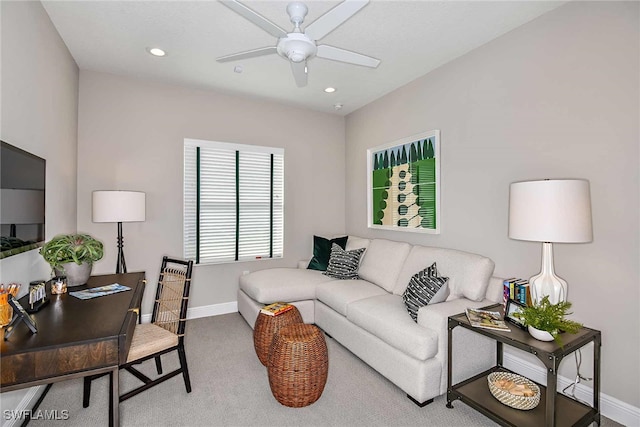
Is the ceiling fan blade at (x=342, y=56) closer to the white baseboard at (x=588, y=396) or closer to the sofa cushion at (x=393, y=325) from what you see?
the sofa cushion at (x=393, y=325)

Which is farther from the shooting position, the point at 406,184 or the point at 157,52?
the point at 406,184

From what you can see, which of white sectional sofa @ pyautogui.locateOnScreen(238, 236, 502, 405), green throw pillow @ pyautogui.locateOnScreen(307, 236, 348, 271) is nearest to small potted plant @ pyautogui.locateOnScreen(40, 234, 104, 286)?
white sectional sofa @ pyautogui.locateOnScreen(238, 236, 502, 405)

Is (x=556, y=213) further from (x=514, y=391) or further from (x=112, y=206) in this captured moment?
(x=112, y=206)

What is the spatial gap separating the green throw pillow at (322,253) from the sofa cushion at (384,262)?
53cm

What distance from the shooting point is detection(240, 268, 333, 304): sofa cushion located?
11.1 feet

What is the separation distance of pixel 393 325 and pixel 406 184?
1.86 meters

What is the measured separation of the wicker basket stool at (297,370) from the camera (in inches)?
84.1

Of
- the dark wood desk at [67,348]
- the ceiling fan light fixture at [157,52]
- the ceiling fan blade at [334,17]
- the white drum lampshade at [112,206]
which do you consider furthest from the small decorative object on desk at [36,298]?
the ceiling fan light fixture at [157,52]

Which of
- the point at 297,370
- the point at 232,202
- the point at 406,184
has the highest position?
the point at 406,184

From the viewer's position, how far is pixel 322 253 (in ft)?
13.9

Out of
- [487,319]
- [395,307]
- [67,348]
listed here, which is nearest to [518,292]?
[487,319]

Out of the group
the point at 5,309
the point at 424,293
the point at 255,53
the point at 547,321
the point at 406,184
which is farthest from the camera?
the point at 406,184

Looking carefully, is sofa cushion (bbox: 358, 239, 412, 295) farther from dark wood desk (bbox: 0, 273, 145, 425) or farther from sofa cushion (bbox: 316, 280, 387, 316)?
dark wood desk (bbox: 0, 273, 145, 425)

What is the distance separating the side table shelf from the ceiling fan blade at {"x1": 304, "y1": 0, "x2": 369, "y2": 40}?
1.96m
